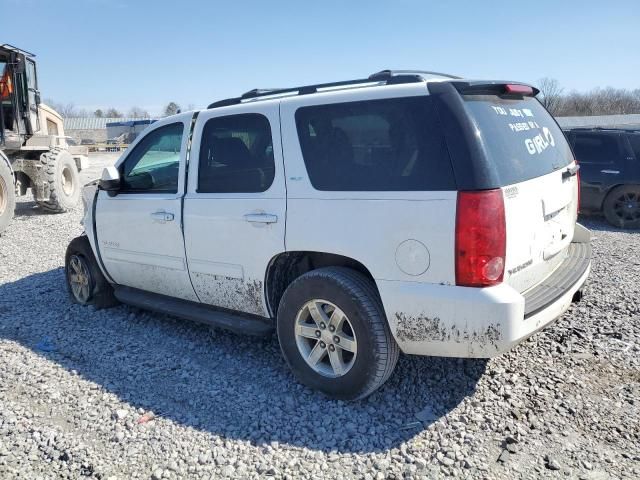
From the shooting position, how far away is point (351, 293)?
3.20m

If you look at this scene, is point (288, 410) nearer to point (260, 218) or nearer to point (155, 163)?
point (260, 218)

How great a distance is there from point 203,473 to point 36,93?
10949 mm

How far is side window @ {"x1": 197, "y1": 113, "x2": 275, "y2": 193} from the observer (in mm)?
3674

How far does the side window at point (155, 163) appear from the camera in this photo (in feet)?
14.2

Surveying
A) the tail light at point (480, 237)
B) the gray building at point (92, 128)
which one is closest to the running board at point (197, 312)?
the tail light at point (480, 237)

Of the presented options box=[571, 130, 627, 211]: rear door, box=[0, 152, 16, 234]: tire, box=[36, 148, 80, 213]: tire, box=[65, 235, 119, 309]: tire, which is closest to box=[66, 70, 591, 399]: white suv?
box=[65, 235, 119, 309]: tire

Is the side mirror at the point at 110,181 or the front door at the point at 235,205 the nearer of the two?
the front door at the point at 235,205

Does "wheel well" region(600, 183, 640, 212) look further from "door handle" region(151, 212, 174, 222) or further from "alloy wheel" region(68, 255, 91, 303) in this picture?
"alloy wheel" region(68, 255, 91, 303)

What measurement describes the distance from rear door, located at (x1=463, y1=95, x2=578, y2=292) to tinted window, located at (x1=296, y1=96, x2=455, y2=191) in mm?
271

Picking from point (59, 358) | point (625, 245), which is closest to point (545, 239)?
point (59, 358)

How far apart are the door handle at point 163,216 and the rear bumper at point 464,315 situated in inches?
76.8

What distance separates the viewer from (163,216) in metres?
4.21

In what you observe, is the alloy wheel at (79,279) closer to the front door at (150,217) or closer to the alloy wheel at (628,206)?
Answer: the front door at (150,217)

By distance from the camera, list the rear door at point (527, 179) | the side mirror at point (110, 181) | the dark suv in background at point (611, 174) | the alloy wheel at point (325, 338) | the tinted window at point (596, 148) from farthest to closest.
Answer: the tinted window at point (596, 148) → the dark suv in background at point (611, 174) → the side mirror at point (110, 181) → the alloy wheel at point (325, 338) → the rear door at point (527, 179)
